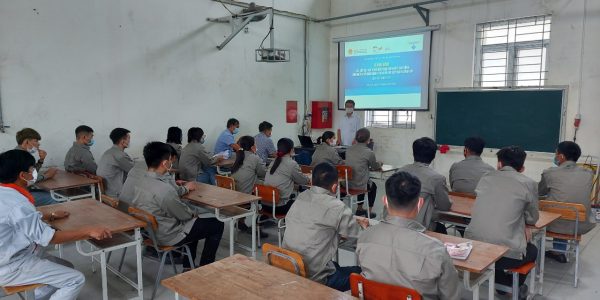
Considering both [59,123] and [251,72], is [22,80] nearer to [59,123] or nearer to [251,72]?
[59,123]

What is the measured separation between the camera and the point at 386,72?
7.71 m

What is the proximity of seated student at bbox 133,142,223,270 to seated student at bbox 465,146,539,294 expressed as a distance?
211 cm

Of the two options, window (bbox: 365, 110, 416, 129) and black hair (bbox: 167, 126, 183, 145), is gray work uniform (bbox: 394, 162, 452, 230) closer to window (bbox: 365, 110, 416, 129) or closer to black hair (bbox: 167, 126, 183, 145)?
black hair (bbox: 167, 126, 183, 145)

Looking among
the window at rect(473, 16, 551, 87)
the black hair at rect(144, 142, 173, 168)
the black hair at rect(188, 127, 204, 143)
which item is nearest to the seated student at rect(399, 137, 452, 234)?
the black hair at rect(144, 142, 173, 168)

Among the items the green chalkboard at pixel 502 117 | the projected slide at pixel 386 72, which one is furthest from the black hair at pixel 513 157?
the projected slide at pixel 386 72

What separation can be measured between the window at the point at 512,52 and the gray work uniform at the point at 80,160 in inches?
228

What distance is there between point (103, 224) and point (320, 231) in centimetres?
150

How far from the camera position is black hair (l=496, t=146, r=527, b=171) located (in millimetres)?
2932

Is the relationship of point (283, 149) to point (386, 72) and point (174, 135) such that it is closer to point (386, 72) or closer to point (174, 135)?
point (174, 135)

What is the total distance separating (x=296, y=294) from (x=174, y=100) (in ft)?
17.3

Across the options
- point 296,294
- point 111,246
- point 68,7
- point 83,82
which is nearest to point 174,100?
point 83,82

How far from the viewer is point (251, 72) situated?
7.43 metres

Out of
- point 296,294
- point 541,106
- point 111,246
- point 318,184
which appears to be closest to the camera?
point 296,294

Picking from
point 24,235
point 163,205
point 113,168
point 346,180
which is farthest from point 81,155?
point 346,180
